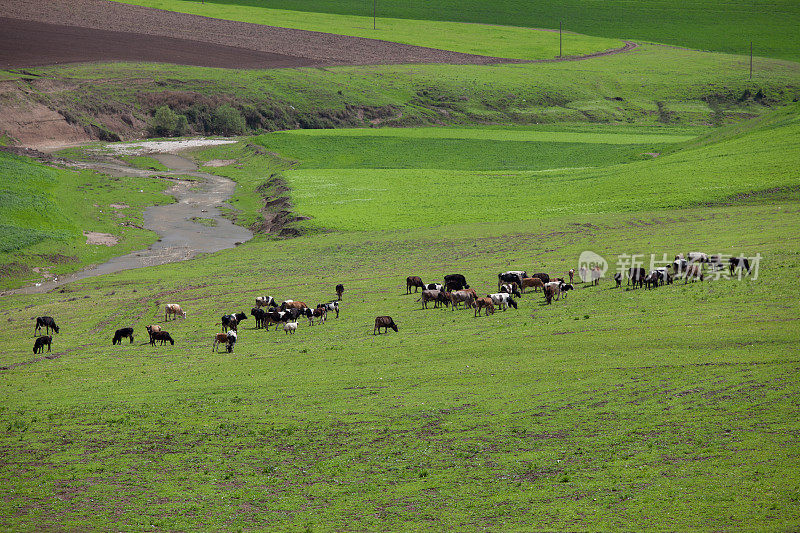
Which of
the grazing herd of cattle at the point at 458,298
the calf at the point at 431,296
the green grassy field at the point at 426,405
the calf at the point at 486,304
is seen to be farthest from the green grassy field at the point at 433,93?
the calf at the point at 486,304

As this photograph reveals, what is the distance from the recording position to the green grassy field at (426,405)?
20141mm

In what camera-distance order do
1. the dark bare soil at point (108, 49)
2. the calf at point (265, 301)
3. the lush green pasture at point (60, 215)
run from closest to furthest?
the calf at point (265, 301), the lush green pasture at point (60, 215), the dark bare soil at point (108, 49)

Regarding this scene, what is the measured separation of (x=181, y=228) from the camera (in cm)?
7588

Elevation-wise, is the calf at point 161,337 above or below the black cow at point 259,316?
below

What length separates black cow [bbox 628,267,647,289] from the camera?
3978 centimetres

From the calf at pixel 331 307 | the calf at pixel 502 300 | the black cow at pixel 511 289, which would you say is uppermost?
the black cow at pixel 511 289

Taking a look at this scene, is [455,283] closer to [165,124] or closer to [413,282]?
[413,282]

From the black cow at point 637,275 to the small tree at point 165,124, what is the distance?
107 meters

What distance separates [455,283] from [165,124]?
101 metres

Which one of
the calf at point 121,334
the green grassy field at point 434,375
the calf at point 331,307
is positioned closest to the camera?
the green grassy field at point 434,375

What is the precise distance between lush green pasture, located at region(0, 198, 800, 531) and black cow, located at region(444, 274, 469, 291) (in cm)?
180

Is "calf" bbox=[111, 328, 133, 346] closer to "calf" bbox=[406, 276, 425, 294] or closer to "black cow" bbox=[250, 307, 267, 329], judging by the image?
"black cow" bbox=[250, 307, 267, 329]

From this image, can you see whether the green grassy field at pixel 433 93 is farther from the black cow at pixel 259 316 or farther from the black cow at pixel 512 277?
the black cow at pixel 512 277

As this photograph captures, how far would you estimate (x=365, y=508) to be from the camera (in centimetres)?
2044
